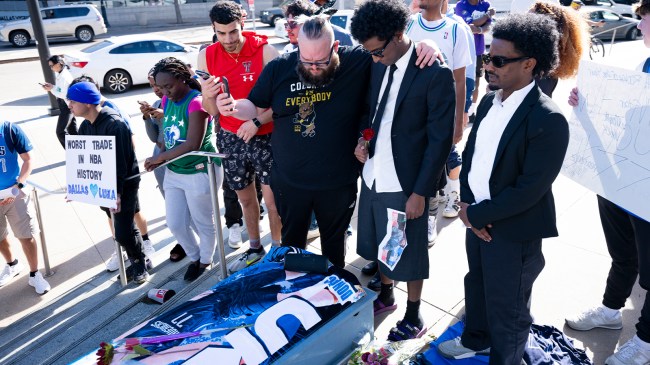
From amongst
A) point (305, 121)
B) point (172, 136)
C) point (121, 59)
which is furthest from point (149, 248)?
point (121, 59)

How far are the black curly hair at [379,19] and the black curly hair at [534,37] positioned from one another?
54 cm

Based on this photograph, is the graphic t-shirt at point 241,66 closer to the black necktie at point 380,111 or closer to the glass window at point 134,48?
the black necktie at point 380,111

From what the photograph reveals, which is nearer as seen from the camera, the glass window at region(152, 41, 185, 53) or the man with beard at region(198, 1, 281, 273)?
the man with beard at region(198, 1, 281, 273)

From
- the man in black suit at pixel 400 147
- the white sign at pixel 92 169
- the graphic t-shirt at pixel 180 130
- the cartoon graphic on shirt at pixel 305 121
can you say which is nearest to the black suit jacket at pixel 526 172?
the man in black suit at pixel 400 147

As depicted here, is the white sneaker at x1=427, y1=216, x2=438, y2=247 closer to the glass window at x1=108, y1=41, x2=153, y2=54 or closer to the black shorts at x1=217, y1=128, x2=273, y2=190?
the black shorts at x1=217, y1=128, x2=273, y2=190

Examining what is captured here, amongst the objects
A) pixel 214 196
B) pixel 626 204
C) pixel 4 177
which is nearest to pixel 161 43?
pixel 4 177

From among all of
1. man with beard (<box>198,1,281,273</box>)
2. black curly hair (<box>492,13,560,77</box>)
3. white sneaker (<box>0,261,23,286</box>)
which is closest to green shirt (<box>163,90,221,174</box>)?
man with beard (<box>198,1,281,273</box>)

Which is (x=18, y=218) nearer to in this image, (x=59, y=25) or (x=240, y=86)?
(x=240, y=86)

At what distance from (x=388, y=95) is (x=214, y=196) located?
58.5 inches

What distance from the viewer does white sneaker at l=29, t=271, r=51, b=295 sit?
4199mm

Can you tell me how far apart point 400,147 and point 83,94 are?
2.46 m

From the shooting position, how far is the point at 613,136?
270 centimetres

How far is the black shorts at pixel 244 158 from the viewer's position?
3.81 m

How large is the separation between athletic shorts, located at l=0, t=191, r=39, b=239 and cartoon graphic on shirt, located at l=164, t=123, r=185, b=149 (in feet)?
4.75
